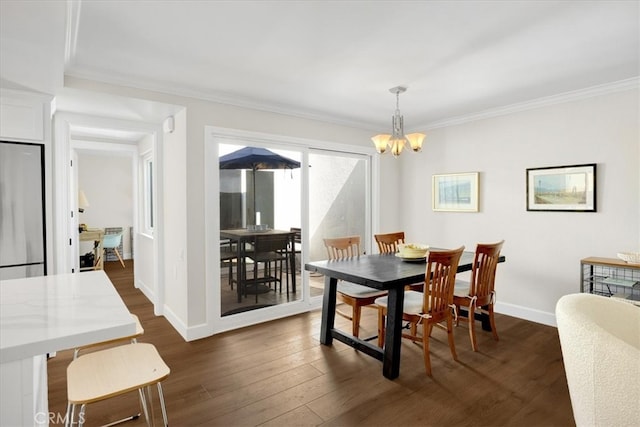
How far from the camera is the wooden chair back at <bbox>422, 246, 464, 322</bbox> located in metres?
2.62

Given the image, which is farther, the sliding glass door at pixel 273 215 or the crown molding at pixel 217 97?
the sliding glass door at pixel 273 215

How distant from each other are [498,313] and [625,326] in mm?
2810

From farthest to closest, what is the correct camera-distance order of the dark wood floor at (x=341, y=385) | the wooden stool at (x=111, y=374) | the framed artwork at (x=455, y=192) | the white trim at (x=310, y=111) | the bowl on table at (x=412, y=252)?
the framed artwork at (x=455, y=192), the bowl on table at (x=412, y=252), the white trim at (x=310, y=111), the dark wood floor at (x=341, y=385), the wooden stool at (x=111, y=374)

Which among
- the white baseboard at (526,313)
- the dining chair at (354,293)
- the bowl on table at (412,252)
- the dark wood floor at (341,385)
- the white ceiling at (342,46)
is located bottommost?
the dark wood floor at (341,385)

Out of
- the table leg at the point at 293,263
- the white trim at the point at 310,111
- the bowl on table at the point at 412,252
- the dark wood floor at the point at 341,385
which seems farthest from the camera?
the table leg at the point at 293,263

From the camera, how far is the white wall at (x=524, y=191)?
3193 mm

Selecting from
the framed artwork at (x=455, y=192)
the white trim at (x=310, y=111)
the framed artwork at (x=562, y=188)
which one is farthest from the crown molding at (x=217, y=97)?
the framed artwork at (x=562, y=188)

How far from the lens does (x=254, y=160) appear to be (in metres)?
3.86

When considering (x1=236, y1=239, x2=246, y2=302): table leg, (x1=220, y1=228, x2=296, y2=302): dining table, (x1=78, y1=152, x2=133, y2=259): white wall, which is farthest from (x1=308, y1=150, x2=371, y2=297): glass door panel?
(x1=78, y1=152, x2=133, y2=259): white wall

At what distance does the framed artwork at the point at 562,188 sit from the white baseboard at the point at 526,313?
44.5 inches

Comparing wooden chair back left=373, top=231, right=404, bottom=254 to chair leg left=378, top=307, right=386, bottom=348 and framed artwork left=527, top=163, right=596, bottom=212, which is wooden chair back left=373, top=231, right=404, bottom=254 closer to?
chair leg left=378, top=307, right=386, bottom=348

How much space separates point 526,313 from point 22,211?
16.3ft

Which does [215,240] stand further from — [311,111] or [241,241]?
[311,111]

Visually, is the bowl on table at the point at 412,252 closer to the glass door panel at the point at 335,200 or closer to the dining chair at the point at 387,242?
the dining chair at the point at 387,242
